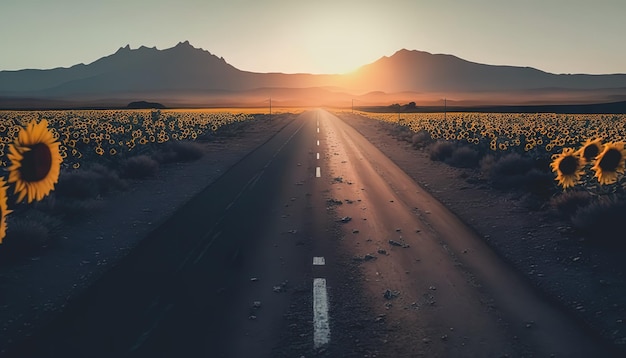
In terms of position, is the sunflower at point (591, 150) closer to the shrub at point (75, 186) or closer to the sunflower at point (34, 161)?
the sunflower at point (34, 161)

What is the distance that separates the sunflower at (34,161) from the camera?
623 cm

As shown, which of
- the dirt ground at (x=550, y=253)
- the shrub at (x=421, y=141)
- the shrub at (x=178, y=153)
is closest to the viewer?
the dirt ground at (x=550, y=253)

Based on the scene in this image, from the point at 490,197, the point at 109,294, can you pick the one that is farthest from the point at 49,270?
the point at 490,197

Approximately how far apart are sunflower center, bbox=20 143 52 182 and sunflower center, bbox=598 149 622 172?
9.94 metres

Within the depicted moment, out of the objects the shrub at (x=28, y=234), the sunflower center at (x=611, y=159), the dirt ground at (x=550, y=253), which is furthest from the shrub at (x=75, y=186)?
the sunflower center at (x=611, y=159)

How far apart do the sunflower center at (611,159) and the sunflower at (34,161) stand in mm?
9914

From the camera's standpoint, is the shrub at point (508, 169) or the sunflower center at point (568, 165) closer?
the sunflower center at point (568, 165)

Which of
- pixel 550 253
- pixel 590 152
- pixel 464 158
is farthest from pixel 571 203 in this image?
pixel 464 158

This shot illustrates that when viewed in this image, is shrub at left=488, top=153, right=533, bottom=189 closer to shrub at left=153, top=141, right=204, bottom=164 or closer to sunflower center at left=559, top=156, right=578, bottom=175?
sunflower center at left=559, top=156, right=578, bottom=175

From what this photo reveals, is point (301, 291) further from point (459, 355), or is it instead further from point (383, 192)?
point (383, 192)

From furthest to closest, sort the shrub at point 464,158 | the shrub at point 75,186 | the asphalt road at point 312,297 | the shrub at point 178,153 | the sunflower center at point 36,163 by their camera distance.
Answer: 1. the shrub at point 178,153
2. the shrub at point 464,158
3. the shrub at point 75,186
4. the sunflower center at point 36,163
5. the asphalt road at point 312,297

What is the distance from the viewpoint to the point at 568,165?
10.1m

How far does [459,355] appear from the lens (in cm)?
498

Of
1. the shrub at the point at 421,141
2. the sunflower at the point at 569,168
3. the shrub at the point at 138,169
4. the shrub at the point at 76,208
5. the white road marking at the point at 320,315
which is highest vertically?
the sunflower at the point at 569,168
